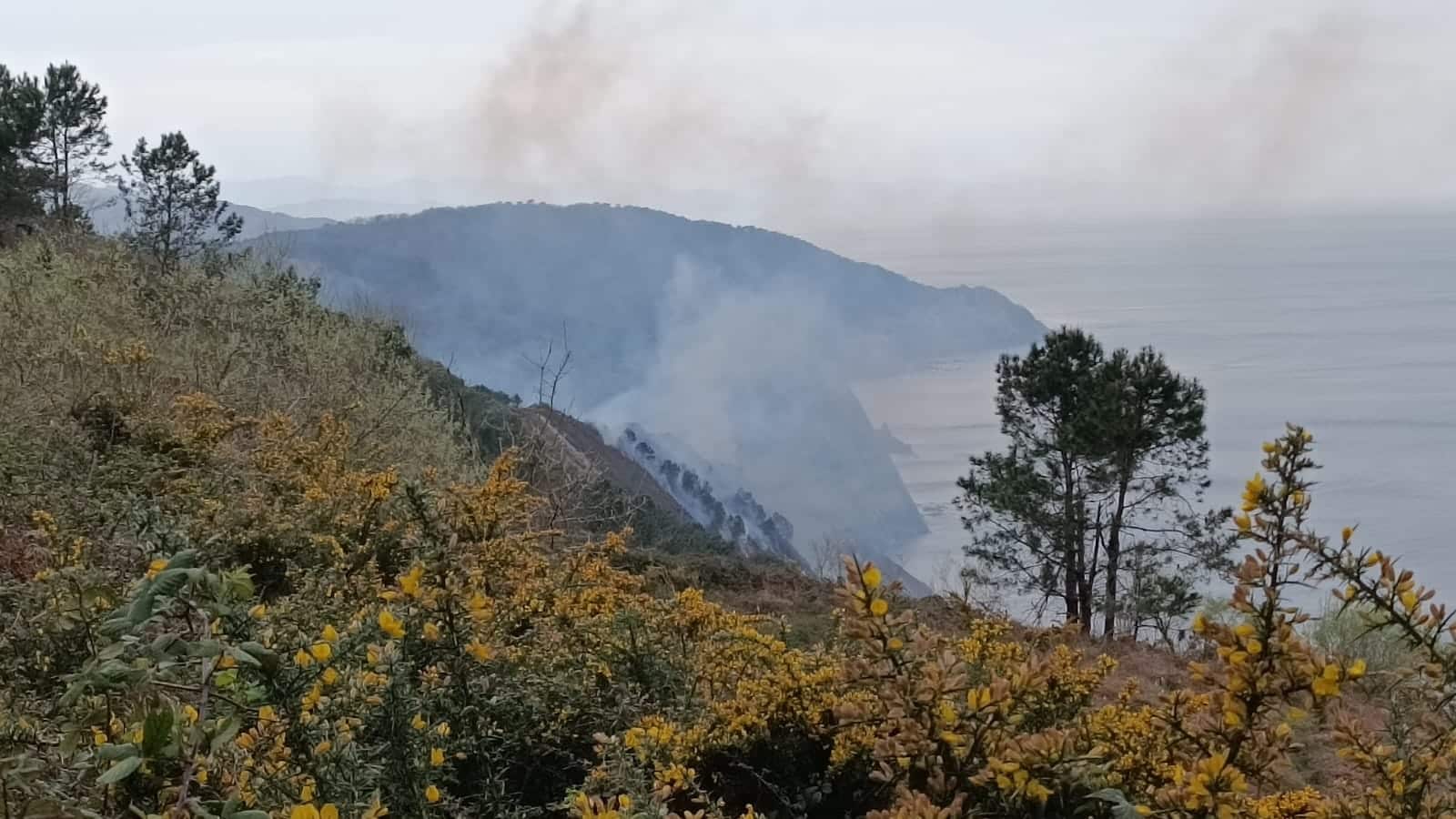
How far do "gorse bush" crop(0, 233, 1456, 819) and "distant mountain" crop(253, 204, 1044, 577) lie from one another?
35026 mm

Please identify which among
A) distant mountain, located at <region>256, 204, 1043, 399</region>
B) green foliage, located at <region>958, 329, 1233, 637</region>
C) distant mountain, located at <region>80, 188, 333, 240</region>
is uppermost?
distant mountain, located at <region>256, 204, 1043, 399</region>

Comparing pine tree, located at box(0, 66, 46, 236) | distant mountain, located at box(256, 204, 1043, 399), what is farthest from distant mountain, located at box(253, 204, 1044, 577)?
pine tree, located at box(0, 66, 46, 236)

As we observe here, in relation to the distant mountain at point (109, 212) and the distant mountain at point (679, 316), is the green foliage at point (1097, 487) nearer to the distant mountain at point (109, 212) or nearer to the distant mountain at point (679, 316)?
the distant mountain at point (109, 212)

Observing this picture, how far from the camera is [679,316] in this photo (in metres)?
62.8

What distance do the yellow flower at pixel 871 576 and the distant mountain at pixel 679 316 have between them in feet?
123

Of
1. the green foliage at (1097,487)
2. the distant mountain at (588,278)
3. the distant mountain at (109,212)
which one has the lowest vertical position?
the green foliage at (1097,487)

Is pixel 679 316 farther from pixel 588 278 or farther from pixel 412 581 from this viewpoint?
pixel 412 581

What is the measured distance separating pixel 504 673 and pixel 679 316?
60.6 m

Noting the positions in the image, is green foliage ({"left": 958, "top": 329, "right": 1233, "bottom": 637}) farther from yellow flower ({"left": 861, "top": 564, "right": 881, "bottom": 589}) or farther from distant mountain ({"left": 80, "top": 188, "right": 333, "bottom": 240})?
distant mountain ({"left": 80, "top": 188, "right": 333, "bottom": 240})

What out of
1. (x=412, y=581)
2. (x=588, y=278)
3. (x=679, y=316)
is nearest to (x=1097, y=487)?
(x=412, y=581)

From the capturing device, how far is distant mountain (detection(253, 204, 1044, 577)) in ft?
146

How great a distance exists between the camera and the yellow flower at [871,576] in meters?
1.29

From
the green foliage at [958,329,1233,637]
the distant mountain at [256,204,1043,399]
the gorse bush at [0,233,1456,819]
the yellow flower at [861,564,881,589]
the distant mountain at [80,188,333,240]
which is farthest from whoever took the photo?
the distant mountain at [256,204,1043,399]

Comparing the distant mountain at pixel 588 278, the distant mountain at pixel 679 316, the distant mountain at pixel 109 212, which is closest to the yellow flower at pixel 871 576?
the distant mountain at pixel 109 212
